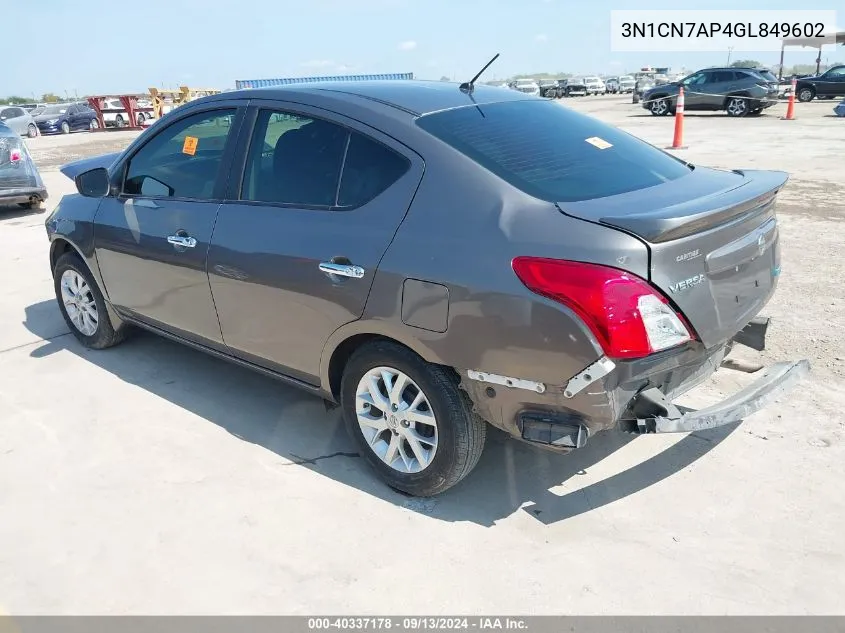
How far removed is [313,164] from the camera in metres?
3.26

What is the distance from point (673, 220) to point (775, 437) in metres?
1.64

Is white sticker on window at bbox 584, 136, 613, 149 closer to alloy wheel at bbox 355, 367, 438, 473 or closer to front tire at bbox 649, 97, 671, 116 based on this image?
alloy wheel at bbox 355, 367, 438, 473

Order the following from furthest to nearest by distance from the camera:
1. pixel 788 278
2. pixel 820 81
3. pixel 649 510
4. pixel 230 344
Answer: pixel 820 81 → pixel 788 278 → pixel 230 344 → pixel 649 510

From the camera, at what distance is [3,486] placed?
331 cm

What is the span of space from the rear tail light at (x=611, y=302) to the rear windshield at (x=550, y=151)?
0.40 metres

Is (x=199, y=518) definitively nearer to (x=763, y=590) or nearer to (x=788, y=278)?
(x=763, y=590)

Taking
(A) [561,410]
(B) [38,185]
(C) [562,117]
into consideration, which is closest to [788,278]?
(C) [562,117]

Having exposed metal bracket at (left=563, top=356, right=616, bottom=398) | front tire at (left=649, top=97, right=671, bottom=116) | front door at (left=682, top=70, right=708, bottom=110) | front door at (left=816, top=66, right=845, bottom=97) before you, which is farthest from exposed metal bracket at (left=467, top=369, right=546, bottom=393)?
front door at (left=816, top=66, right=845, bottom=97)

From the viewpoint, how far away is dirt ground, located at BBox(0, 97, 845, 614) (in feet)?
8.37

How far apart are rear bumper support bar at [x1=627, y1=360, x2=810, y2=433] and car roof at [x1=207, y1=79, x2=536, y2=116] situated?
1.62 m

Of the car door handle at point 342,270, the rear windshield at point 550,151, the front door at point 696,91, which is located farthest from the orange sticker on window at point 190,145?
the front door at point 696,91

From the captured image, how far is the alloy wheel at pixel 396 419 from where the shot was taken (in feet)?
9.61

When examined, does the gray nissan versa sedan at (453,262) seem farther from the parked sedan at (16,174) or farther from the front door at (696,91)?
the front door at (696,91)

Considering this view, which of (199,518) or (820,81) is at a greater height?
(199,518)
